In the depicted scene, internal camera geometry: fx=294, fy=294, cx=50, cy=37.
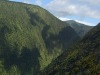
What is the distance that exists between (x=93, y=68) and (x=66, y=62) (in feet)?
116

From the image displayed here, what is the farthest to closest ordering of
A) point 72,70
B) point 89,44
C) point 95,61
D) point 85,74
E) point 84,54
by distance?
point 89,44 < point 84,54 < point 72,70 < point 95,61 < point 85,74

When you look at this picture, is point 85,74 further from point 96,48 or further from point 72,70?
point 96,48

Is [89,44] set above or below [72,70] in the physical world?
above

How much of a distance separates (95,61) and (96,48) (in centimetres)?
1805

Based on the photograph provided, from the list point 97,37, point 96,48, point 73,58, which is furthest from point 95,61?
point 97,37

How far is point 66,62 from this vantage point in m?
159

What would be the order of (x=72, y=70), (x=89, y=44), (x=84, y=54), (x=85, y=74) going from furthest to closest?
(x=89, y=44)
(x=84, y=54)
(x=72, y=70)
(x=85, y=74)

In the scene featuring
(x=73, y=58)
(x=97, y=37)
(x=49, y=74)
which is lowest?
(x=49, y=74)

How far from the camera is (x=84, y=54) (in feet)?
500

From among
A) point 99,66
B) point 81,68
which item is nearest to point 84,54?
point 81,68

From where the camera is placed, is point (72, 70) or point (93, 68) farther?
point (72, 70)

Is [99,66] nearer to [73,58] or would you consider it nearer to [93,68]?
[93,68]

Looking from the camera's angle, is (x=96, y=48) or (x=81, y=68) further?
(x=96, y=48)

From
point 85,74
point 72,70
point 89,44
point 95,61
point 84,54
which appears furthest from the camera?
point 89,44
